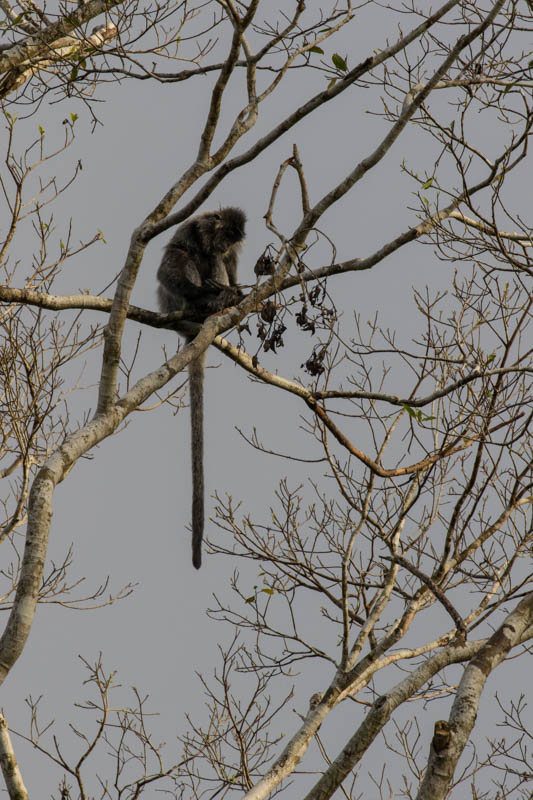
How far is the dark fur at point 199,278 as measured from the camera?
6484mm

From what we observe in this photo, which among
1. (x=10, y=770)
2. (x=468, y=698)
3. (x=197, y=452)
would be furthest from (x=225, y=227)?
(x=468, y=698)

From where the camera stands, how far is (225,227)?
→ 26.0ft

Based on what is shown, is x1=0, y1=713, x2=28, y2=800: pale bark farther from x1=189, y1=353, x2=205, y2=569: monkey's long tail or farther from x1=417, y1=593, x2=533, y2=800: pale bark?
x1=417, y1=593, x2=533, y2=800: pale bark

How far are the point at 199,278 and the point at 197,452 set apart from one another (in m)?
1.51

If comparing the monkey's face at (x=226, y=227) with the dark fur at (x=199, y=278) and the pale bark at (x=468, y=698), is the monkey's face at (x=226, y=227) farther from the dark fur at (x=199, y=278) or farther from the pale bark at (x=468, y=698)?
the pale bark at (x=468, y=698)

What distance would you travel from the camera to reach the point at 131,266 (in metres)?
4.75

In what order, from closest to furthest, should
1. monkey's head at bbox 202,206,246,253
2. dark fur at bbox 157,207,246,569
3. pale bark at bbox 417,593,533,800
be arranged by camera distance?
1. pale bark at bbox 417,593,533,800
2. dark fur at bbox 157,207,246,569
3. monkey's head at bbox 202,206,246,253

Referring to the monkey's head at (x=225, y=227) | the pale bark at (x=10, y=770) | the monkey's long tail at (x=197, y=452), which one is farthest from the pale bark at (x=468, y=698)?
the monkey's head at (x=225, y=227)

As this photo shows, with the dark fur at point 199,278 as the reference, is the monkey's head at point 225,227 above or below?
above

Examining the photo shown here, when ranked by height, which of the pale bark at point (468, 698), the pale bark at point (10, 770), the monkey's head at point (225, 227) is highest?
the monkey's head at point (225, 227)

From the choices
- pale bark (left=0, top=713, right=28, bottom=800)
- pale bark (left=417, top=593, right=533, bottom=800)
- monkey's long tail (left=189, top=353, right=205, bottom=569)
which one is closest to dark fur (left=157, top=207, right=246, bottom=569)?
monkey's long tail (left=189, top=353, right=205, bottom=569)

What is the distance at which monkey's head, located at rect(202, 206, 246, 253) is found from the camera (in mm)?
7820

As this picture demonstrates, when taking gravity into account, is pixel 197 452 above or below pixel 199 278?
below

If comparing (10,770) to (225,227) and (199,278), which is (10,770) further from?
(225,227)
